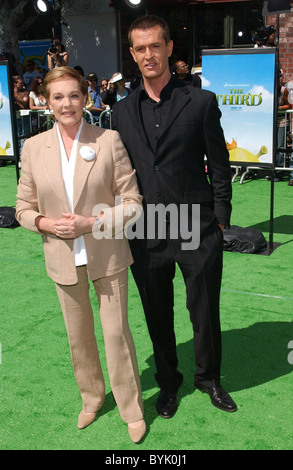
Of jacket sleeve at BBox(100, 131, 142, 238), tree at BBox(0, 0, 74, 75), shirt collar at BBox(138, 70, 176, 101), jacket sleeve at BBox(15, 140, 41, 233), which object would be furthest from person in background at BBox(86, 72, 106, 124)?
jacket sleeve at BBox(100, 131, 142, 238)

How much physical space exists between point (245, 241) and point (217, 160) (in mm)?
3501

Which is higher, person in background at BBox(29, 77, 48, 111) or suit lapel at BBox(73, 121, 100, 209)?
person in background at BBox(29, 77, 48, 111)

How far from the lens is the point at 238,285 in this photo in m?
5.79

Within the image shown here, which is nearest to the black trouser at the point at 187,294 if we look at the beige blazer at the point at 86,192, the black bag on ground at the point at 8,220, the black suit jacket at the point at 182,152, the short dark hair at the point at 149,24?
the black suit jacket at the point at 182,152

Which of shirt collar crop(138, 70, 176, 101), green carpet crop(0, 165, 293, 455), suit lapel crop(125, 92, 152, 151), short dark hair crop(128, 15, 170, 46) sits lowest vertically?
green carpet crop(0, 165, 293, 455)

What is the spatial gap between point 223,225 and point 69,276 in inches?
37.6

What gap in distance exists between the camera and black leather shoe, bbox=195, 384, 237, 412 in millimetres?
3672

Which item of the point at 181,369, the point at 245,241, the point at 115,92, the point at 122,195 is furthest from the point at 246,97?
the point at 115,92

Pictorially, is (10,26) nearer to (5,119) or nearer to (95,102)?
(95,102)

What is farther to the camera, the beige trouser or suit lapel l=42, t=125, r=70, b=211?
the beige trouser

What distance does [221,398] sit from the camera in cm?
370

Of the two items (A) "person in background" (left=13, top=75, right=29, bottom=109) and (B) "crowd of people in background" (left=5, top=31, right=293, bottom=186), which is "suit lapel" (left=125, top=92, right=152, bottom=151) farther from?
(A) "person in background" (left=13, top=75, right=29, bottom=109)

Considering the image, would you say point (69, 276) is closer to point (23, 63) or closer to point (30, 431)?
→ point (30, 431)

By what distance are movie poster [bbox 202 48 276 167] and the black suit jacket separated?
3494 millimetres
